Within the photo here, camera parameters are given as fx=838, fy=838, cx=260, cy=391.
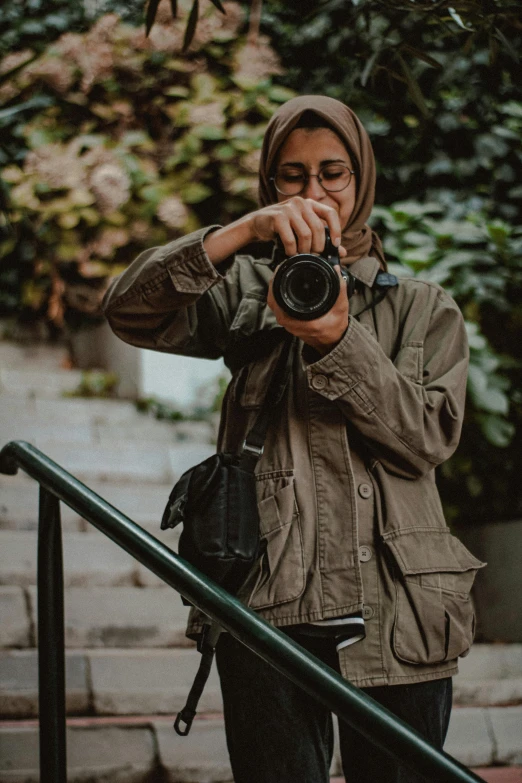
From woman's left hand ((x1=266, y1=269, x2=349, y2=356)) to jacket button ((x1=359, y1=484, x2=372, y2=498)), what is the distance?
213 mm

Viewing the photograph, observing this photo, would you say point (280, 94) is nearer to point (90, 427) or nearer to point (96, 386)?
point (96, 386)

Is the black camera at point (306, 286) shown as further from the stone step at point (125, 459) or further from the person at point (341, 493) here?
the stone step at point (125, 459)

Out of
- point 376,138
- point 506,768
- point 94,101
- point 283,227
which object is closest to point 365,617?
point 283,227

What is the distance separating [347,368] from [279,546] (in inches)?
11.0

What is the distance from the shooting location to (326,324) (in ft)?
3.95

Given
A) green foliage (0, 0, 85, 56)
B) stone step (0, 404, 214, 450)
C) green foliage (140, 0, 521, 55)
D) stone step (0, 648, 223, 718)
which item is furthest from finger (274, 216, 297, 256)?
green foliage (0, 0, 85, 56)

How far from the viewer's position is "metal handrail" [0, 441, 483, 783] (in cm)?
107

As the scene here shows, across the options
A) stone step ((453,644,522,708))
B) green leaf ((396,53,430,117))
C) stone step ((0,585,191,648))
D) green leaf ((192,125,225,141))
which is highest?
green leaf ((396,53,430,117))

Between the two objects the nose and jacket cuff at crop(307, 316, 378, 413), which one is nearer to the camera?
jacket cuff at crop(307, 316, 378, 413)

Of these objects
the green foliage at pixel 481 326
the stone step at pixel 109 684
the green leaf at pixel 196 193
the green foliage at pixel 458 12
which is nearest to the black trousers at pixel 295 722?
the stone step at pixel 109 684

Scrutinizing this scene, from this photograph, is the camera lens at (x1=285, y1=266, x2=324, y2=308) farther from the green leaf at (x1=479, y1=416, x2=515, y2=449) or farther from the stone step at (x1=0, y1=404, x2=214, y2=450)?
the stone step at (x1=0, y1=404, x2=214, y2=450)

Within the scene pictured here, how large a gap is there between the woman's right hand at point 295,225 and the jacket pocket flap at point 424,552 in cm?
44

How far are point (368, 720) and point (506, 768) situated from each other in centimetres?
156

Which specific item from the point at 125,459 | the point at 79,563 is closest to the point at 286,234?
the point at 79,563
